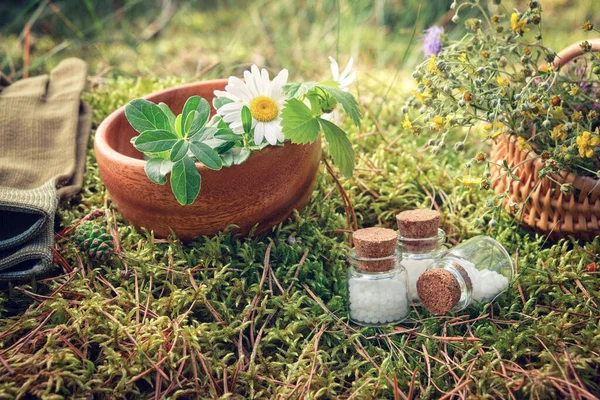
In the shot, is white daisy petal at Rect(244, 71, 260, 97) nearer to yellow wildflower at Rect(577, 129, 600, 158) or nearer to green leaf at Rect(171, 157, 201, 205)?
green leaf at Rect(171, 157, 201, 205)

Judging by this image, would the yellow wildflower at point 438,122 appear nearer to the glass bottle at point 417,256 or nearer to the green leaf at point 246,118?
the glass bottle at point 417,256

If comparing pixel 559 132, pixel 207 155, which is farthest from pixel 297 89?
pixel 559 132

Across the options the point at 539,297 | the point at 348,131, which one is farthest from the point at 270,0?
the point at 539,297

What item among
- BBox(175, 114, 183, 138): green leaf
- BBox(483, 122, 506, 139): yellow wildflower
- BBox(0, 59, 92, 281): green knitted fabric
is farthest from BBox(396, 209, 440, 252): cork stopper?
BBox(0, 59, 92, 281): green knitted fabric

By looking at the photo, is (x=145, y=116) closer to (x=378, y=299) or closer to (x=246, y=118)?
(x=246, y=118)

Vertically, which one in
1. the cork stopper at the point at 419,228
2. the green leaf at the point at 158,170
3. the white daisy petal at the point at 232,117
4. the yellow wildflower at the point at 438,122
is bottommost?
the cork stopper at the point at 419,228

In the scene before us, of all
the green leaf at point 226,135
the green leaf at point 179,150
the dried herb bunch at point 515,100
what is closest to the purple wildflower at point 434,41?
the dried herb bunch at point 515,100

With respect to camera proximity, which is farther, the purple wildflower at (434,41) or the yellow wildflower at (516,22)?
the purple wildflower at (434,41)
